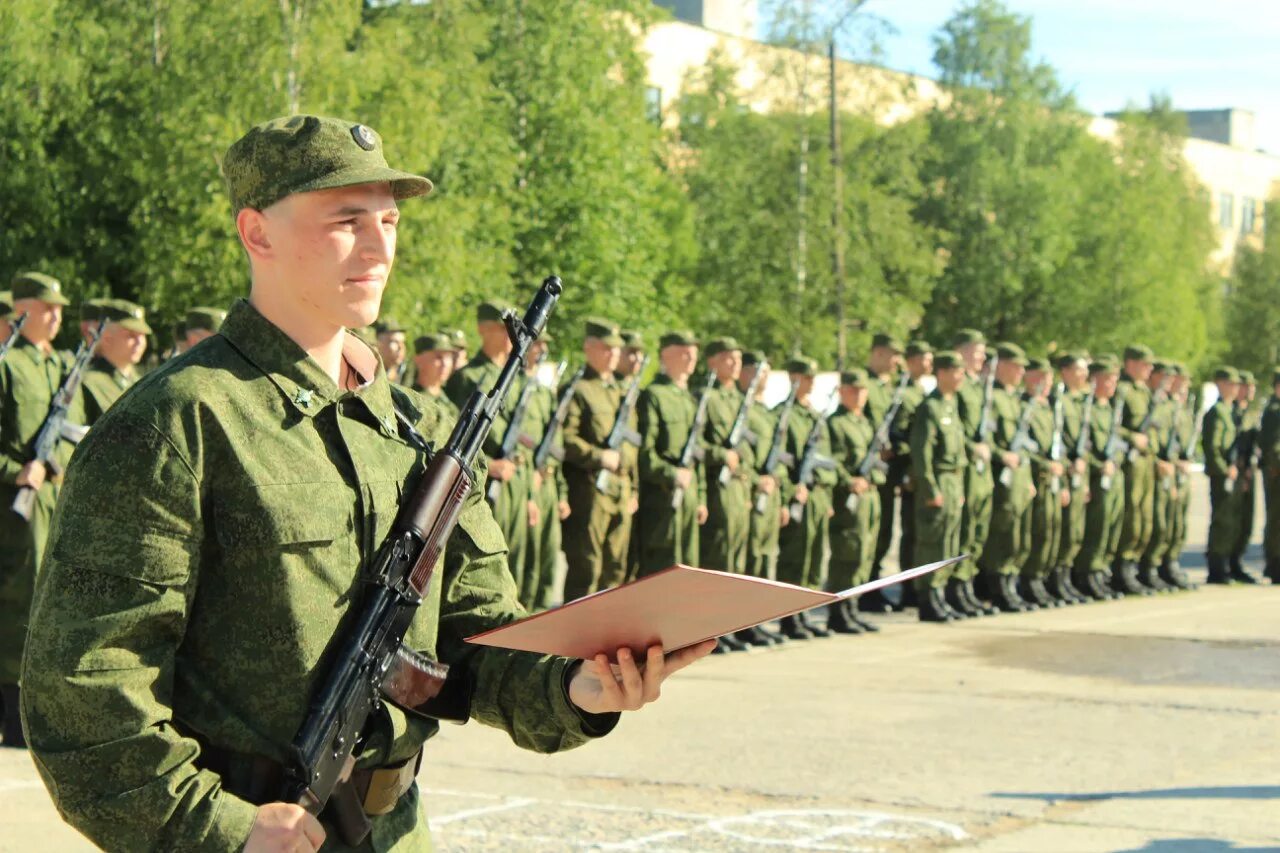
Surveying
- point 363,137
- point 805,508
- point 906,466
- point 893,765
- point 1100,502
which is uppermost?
point 363,137

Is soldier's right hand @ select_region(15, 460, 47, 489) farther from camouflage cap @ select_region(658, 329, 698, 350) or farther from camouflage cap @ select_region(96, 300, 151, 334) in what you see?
camouflage cap @ select_region(658, 329, 698, 350)

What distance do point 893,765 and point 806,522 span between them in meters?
5.63

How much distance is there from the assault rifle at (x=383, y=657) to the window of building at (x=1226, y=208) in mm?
75249

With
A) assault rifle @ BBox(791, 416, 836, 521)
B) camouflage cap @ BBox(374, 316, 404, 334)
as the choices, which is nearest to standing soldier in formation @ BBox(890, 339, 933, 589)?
assault rifle @ BBox(791, 416, 836, 521)

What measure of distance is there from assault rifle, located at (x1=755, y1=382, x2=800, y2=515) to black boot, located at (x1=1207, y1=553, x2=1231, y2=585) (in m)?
6.55

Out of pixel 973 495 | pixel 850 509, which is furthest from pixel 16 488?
→ pixel 973 495

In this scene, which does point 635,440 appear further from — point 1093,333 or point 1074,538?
point 1093,333

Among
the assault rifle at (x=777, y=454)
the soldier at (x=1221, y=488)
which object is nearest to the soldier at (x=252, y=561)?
the assault rifle at (x=777, y=454)

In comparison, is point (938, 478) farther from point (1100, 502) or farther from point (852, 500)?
point (1100, 502)

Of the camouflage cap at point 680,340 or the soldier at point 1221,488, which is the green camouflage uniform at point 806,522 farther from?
the soldier at point 1221,488

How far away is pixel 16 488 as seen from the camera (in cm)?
865

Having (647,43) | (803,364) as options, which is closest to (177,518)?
(803,364)

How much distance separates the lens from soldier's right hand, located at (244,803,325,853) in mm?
2582

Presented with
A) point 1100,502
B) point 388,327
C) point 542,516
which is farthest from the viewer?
point 1100,502
